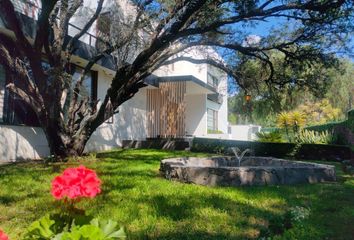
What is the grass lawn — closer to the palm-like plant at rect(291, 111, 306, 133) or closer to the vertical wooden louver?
the palm-like plant at rect(291, 111, 306, 133)

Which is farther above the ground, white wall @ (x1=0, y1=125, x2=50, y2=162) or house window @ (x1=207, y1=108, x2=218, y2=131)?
house window @ (x1=207, y1=108, x2=218, y2=131)

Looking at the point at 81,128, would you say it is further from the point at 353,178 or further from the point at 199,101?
the point at 199,101

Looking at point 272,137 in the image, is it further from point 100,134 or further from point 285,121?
point 100,134

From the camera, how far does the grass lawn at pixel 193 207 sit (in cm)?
387

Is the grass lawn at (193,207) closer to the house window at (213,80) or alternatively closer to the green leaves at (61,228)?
the green leaves at (61,228)

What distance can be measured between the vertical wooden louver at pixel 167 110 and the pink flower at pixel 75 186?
1647 cm

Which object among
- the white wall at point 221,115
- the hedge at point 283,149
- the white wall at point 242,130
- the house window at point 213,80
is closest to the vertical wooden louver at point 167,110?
the hedge at point 283,149

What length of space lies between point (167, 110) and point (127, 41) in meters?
8.06

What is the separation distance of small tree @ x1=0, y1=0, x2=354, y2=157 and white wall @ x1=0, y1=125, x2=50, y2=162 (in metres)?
1.17

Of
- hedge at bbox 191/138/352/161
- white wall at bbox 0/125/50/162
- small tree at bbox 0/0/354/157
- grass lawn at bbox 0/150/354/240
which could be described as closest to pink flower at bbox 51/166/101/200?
grass lawn at bbox 0/150/354/240

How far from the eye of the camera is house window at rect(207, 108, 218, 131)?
87.6 ft

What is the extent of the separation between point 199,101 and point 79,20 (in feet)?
40.1

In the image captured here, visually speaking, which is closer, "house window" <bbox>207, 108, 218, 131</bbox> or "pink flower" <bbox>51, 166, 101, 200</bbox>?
"pink flower" <bbox>51, 166, 101, 200</bbox>

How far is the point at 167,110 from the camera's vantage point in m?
18.9
